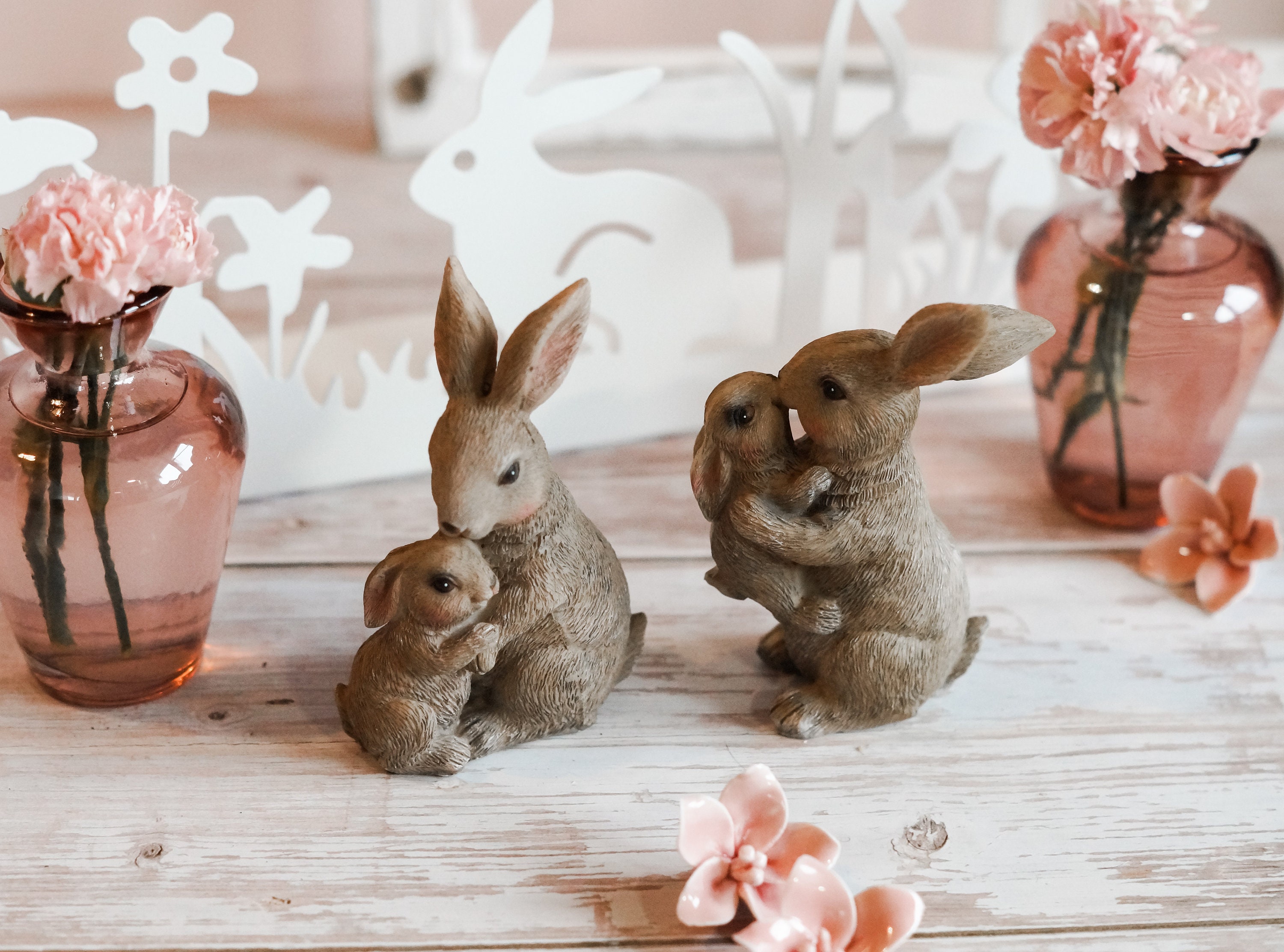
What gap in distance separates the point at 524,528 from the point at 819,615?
210mm

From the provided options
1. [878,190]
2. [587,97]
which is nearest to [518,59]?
[587,97]

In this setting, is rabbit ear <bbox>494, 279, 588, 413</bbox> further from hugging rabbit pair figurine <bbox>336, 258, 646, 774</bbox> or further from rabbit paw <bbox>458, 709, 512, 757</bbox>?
rabbit paw <bbox>458, 709, 512, 757</bbox>

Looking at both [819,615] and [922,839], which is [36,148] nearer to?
[819,615]

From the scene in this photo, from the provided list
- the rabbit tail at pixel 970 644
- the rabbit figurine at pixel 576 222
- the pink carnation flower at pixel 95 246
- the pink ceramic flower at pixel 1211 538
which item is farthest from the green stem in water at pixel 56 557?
the pink ceramic flower at pixel 1211 538

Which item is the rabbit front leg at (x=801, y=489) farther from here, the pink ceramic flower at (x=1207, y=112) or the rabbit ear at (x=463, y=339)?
the pink ceramic flower at (x=1207, y=112)

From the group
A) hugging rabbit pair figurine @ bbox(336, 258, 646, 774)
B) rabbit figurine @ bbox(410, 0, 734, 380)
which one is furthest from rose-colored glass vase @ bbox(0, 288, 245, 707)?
rabbit figurine @ bbox(410, 0, 734, 380)

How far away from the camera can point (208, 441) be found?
2.83ft

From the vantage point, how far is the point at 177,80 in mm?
986

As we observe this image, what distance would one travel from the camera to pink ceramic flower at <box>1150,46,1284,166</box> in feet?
3.14

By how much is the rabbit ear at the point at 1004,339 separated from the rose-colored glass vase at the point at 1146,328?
0.32 metres

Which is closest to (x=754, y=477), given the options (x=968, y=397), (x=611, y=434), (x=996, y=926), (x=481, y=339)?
(x=481, y=339)

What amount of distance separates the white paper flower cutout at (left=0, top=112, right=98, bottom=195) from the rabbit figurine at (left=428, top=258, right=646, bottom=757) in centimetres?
36

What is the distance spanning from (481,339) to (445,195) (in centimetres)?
34

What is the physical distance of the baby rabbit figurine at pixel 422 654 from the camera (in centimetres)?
79
